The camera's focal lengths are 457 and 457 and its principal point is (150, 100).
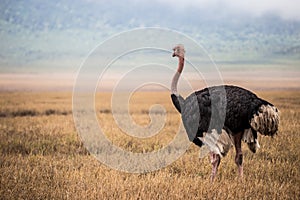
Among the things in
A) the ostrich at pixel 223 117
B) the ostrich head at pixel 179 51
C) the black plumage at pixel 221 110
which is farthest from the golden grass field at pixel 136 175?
the ostrich head at pixel 179 51

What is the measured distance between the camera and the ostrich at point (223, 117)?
21.6ft

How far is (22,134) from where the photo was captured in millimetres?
11250

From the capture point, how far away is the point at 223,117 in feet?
22.0

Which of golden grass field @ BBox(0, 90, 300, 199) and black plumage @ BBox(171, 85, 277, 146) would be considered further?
A: black plumage @ BBox(171, 85, 277, 146)

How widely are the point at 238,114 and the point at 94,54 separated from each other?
2849 mm

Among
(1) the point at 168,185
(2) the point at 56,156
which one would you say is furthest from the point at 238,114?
(2) the point at 56,156

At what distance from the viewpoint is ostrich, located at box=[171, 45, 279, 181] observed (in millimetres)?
6574

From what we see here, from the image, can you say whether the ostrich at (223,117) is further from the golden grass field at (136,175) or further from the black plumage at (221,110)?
the golden grass field at (136,175)

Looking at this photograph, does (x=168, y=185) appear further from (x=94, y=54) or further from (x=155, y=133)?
(x=155, y=133)

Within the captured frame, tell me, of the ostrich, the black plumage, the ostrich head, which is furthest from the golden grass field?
the ostrich head

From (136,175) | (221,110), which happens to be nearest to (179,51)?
(221,110)

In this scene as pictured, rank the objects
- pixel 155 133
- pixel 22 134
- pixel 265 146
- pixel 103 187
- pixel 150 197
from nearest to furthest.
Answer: pixel 150 197 < pixel 103 187 < pixel 265 146 < pixel 22 134 < pixel 155 133

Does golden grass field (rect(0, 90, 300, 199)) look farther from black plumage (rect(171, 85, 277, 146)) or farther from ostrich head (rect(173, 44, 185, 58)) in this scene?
ostrich head (rect(173, 44, 185, 58))

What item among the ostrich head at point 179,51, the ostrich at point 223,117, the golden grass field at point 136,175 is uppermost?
the ostrich head at point 179,51
